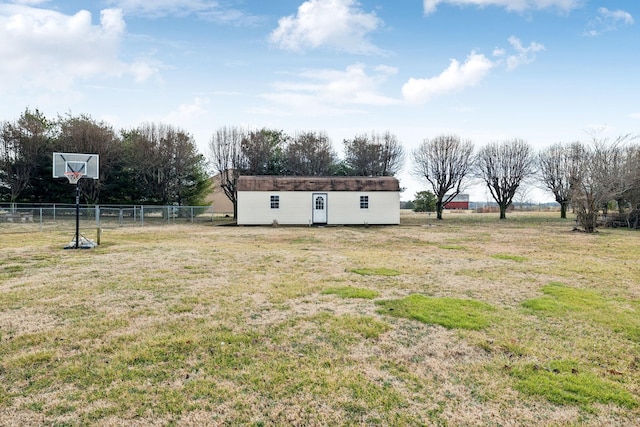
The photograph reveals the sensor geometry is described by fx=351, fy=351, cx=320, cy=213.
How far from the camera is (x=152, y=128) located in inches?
Answer: 1125

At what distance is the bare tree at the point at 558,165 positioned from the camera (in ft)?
98.9

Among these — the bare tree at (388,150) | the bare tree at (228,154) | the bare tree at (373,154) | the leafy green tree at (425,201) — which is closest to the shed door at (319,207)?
the bare tree at (228,154)

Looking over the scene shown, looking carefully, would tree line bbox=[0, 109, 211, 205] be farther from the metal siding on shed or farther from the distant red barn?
the distant red barn

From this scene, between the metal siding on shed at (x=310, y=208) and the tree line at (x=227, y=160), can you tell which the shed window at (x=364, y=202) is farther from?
the tree line at (x=227, y=160)

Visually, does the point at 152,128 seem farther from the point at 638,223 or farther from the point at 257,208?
the point at 638,223

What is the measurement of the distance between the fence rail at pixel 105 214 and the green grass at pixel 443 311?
63.2ft

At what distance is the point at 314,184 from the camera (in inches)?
977

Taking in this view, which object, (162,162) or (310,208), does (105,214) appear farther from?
(310,208)

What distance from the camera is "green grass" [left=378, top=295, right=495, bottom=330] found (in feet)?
14.6

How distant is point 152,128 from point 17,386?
29164mm

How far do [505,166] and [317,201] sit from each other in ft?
61.7

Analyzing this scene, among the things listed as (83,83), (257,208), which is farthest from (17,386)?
(257,208)

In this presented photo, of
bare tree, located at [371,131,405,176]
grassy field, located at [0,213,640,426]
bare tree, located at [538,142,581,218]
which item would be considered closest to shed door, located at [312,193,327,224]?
bare tree, located at [371,131,405,176]

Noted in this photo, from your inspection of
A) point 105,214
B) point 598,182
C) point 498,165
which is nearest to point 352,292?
point 598,182
